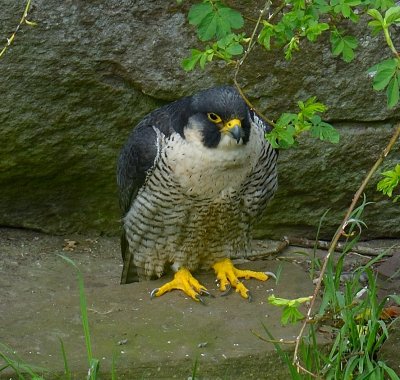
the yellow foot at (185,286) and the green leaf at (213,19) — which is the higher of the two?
the green leaf at (213,19)

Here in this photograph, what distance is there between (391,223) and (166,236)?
1.76m

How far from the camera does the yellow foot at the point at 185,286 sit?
507 centimetres

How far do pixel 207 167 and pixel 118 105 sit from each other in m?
1.28

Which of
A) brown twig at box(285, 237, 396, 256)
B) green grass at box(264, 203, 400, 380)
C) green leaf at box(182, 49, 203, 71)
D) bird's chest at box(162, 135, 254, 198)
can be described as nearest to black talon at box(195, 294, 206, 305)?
bird's chest at box(162, 135, 254, 198)

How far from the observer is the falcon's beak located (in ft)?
15.0

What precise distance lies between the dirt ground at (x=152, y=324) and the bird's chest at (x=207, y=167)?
0.54 metres

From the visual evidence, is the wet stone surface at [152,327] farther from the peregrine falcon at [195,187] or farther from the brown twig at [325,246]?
the brown twig at [325,246]

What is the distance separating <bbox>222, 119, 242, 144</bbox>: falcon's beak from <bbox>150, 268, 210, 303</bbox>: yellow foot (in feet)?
2.84

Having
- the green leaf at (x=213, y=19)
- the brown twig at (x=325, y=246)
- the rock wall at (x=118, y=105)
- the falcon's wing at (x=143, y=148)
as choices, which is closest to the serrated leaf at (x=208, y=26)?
the green leaf at (x=213, y=19)

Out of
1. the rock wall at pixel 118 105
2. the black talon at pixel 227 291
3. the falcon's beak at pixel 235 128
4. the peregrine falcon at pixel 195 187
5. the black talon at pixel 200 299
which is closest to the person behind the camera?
the falcon's beak at pixel 235 128

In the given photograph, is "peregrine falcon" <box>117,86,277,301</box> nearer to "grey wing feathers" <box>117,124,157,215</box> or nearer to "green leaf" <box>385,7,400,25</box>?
"grey wing feathers" <box>117,124,157,215</box>

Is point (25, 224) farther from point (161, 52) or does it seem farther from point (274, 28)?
point (274, 28)

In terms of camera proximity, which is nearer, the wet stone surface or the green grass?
the green grass

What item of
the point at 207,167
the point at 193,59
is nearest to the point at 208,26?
the point at 193,59
